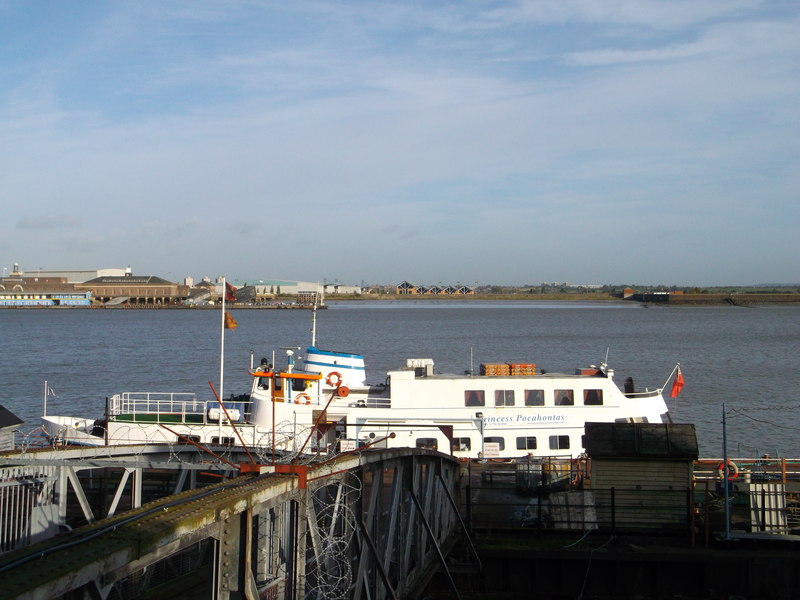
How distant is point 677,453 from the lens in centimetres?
1862

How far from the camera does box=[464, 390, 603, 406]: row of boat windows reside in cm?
2723

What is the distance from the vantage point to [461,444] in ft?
88.8

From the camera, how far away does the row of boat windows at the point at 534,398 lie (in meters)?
27.2

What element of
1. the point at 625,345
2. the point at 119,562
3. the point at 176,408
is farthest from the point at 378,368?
the point at 119,562

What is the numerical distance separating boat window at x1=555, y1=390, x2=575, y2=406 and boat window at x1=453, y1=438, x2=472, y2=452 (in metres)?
3.19

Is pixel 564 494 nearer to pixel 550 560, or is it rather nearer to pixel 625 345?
pixel 550 560

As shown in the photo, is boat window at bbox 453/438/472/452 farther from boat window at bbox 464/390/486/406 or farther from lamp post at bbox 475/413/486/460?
boat window at bbox 464/390/486/406

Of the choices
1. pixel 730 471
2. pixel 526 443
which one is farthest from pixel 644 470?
pixel 526 443

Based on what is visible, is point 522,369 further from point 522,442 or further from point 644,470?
point 644,470

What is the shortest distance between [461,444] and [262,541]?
65.1ft

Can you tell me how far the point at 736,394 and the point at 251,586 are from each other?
52.2 m

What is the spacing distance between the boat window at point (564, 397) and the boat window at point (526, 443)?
146cm

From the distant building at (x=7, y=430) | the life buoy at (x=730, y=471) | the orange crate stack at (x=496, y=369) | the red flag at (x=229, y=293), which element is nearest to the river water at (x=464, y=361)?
the life buoy at (x=730, y=471)

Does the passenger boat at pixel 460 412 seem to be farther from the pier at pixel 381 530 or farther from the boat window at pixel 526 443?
the pier at pixel 381 530
